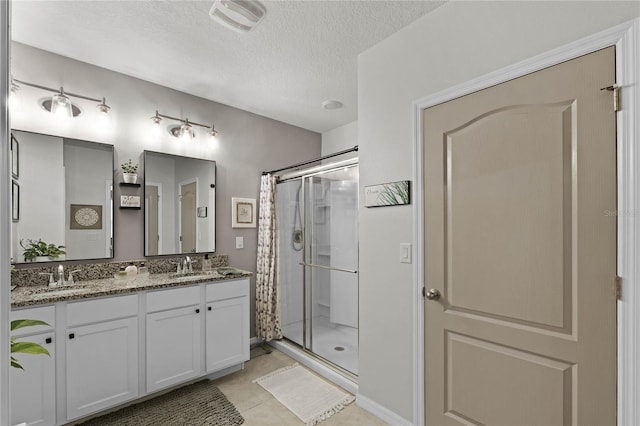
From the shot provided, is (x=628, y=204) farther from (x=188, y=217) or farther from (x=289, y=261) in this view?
(x=188, y=217)

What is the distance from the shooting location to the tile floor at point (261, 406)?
6.83 ft

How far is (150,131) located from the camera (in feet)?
9.12

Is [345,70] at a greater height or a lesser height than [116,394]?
greater

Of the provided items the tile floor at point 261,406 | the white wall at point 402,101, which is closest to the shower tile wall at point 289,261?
the tile floor at point 261,406

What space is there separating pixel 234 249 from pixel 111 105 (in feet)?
5.48

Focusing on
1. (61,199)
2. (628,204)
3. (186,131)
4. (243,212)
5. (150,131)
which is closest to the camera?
(628,204)

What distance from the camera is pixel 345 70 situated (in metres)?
2.55

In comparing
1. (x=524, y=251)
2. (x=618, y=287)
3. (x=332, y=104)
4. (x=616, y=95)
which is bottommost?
(x=618, y=287)

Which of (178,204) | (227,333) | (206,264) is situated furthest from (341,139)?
(227,333)

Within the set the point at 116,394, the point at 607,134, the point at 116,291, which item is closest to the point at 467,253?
the point at 607,134

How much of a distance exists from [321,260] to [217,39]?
2.02m

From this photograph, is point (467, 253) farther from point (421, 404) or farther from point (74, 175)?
point (74, 175)

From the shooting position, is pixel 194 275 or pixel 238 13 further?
pixel 194 275

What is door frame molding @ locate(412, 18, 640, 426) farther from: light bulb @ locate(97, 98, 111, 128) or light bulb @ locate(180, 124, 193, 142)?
light bulb @ locate(97, 98, 111, 128)
